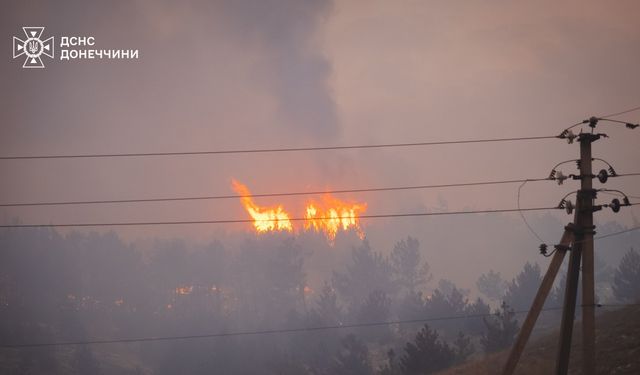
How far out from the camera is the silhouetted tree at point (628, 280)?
2763 inches

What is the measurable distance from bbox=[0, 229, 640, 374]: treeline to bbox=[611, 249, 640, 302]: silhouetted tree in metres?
0.20

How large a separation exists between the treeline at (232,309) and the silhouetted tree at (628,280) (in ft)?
0.66

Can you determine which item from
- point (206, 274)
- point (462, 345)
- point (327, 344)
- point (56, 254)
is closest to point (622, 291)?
point (462, 345)

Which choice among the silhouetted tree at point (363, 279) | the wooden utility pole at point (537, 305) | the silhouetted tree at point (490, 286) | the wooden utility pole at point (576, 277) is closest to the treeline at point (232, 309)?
the silhouetted tree at point (363, 279)

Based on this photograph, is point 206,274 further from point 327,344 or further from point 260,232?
point 327,344

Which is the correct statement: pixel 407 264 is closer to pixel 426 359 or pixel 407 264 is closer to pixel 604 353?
pixel 426 359

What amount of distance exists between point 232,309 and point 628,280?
107 m

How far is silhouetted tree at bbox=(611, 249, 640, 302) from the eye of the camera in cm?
7019

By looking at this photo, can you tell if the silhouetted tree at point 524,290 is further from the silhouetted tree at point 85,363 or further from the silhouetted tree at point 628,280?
the silhouetted tree at point 85,363

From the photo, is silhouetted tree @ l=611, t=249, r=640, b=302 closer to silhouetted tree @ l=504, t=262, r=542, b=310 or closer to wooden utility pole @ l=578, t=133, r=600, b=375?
silhouetted tree @ l=504, t=262, r=542, b=310

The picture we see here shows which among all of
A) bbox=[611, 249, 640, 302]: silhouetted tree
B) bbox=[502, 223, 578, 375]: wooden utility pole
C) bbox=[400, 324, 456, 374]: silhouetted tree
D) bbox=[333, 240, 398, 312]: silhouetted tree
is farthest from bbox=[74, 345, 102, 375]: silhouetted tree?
bbox=[611, 249, 640, 302]: silhouetted tree

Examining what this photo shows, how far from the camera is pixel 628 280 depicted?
72.6m

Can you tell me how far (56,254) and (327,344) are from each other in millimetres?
119813

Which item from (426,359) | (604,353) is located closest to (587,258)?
(604,353)
